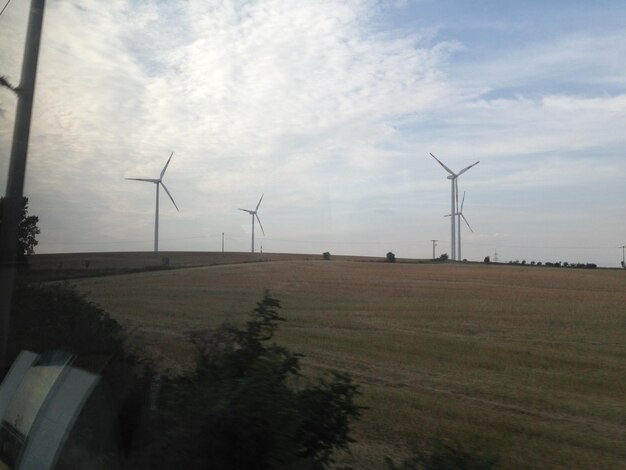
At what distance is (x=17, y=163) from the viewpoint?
10141 millimetres

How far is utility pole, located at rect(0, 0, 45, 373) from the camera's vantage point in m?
10.1

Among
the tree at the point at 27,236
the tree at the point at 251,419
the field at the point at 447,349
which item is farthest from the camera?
the tree at the point at 27,236

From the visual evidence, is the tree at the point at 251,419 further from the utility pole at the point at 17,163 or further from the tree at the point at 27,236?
the tree at the point at 27,236

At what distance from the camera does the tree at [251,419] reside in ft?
18.9

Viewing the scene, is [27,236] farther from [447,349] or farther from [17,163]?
[447,349]

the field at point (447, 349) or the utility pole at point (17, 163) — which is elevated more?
the utility pole at point (17, 163)

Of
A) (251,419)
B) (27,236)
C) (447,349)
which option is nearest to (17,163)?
(27,236)

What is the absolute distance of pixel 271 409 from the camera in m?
5.84

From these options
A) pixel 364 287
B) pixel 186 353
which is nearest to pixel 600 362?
pixel 186 353

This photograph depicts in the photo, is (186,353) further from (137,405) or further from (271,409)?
(271,409)

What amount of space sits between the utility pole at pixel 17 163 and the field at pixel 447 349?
2517 millimetres

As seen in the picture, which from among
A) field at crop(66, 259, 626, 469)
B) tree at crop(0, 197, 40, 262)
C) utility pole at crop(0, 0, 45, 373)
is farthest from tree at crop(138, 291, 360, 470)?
tree at crop(0, 197, 40, 262)

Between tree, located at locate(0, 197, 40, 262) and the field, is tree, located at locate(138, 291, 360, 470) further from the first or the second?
tree, located at locate(0, 197, 40, 262)

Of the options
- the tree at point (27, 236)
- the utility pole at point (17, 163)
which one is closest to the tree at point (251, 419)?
the utility pole at point (17, 163)
